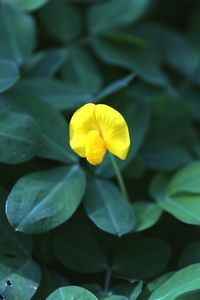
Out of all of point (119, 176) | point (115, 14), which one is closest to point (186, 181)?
point (119, 176)

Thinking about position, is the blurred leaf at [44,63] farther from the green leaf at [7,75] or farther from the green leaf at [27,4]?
the green leaf at [7,75]

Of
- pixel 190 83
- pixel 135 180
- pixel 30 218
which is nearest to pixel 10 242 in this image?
pixel 30 218

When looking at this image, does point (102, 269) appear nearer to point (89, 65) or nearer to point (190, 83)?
point (89, 65)

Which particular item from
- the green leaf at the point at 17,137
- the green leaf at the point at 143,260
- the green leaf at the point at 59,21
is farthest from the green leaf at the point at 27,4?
the green leaf at the point at 143,260

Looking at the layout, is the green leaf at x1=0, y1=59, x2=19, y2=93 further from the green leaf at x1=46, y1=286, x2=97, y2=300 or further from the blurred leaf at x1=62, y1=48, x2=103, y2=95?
the green leaf at x1=46, y1=286, x2=97, y2=300

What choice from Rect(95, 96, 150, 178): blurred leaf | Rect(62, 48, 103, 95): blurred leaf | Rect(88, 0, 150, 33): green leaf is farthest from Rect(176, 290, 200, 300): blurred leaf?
Rect(88, 0, 150, 33): green leaf

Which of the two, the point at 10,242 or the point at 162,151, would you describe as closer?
the point at 10,242

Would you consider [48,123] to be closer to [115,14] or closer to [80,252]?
[80,252]
